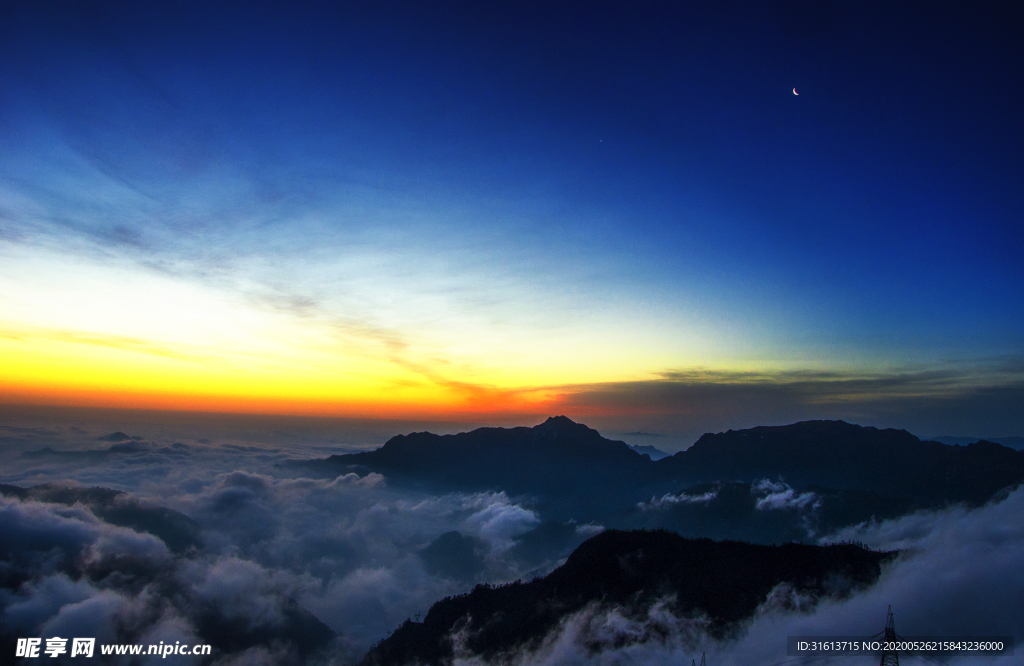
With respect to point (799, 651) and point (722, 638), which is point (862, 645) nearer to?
point (799, 651)

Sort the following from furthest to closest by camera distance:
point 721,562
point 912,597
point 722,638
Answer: point 721,562, point 722,638, point 912,597

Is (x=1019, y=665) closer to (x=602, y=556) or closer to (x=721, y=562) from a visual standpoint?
(x=721, y=562)

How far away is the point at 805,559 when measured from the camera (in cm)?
18400

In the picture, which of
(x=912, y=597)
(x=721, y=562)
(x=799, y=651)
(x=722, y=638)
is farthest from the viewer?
(x=721, y=562)

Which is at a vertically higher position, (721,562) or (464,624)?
(721,562)

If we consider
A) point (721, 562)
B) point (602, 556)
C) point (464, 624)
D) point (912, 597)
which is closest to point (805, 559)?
point (721, 562)

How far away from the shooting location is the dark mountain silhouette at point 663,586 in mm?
166875

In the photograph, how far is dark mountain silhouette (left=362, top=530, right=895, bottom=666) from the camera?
167 m

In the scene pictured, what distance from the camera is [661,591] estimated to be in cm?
17488

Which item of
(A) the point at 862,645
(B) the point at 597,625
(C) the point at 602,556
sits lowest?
(B) the point at 597,625

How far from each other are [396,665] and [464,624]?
114 feet

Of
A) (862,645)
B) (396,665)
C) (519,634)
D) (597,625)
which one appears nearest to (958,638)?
(862,645)

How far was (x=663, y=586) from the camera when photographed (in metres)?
178

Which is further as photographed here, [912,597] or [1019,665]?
[912,597]
